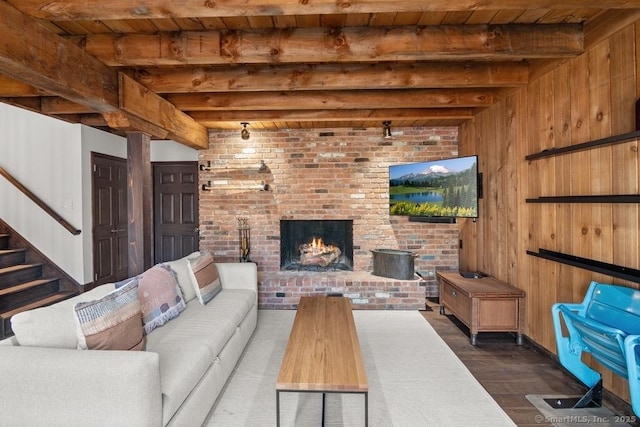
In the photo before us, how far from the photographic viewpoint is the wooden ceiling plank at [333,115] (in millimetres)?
3730

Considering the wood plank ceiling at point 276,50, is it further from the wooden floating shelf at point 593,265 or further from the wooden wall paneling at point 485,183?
the wooden floating shelf at point 593,265

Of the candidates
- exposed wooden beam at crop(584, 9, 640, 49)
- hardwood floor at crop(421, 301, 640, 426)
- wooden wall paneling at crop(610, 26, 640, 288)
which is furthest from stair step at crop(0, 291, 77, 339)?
exposed wooden beam at crop(584, 9, 640, 49)

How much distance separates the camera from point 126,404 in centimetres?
132

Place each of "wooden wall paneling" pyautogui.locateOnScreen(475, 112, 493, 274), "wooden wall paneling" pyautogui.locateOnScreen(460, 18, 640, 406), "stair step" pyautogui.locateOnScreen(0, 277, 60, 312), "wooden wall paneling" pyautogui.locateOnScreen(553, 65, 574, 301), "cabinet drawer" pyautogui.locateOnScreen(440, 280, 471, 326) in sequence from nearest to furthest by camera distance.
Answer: "wooden wall paneling" pyautogui.locateOnScreen(460, 18, 640, 406) < "wooden wall paneling" pyautogui.locateOnScreen(553, 65, 574, 301) < "cabinet drawer" pyautogui.locateOnScreen(440, 280, 471, 326) < "stair step" pyautogui.locateOnScreen(0, 277, 60, 312) < "wooden wall paneling" pyautogui.locateOnScreen(475, 112, 493, 274)

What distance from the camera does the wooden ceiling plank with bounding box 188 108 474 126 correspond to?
3730 mm

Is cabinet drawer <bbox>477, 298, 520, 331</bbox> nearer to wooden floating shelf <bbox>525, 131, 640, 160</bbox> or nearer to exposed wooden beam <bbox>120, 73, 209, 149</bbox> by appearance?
wooden floating shelf <bbox>525, 131, 640, 160</bbox>

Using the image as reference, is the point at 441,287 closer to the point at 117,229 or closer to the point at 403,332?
the point at 403,332

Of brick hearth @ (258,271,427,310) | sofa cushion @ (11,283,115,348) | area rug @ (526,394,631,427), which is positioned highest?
sofa cushion @ (11,283,115,348)

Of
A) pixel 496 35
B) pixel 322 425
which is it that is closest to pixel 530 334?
pixel 322 425

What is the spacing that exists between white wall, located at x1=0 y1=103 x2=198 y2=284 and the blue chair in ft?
16.8

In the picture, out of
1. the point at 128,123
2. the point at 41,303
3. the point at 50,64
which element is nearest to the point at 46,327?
the point at 50,64

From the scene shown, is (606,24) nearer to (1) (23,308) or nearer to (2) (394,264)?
(2) (394,264)

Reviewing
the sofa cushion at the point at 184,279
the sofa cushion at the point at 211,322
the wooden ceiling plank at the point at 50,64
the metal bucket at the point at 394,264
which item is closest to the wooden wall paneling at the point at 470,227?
the metal bucket at the point at 394,264

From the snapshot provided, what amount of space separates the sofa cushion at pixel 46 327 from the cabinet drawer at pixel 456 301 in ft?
10.0
